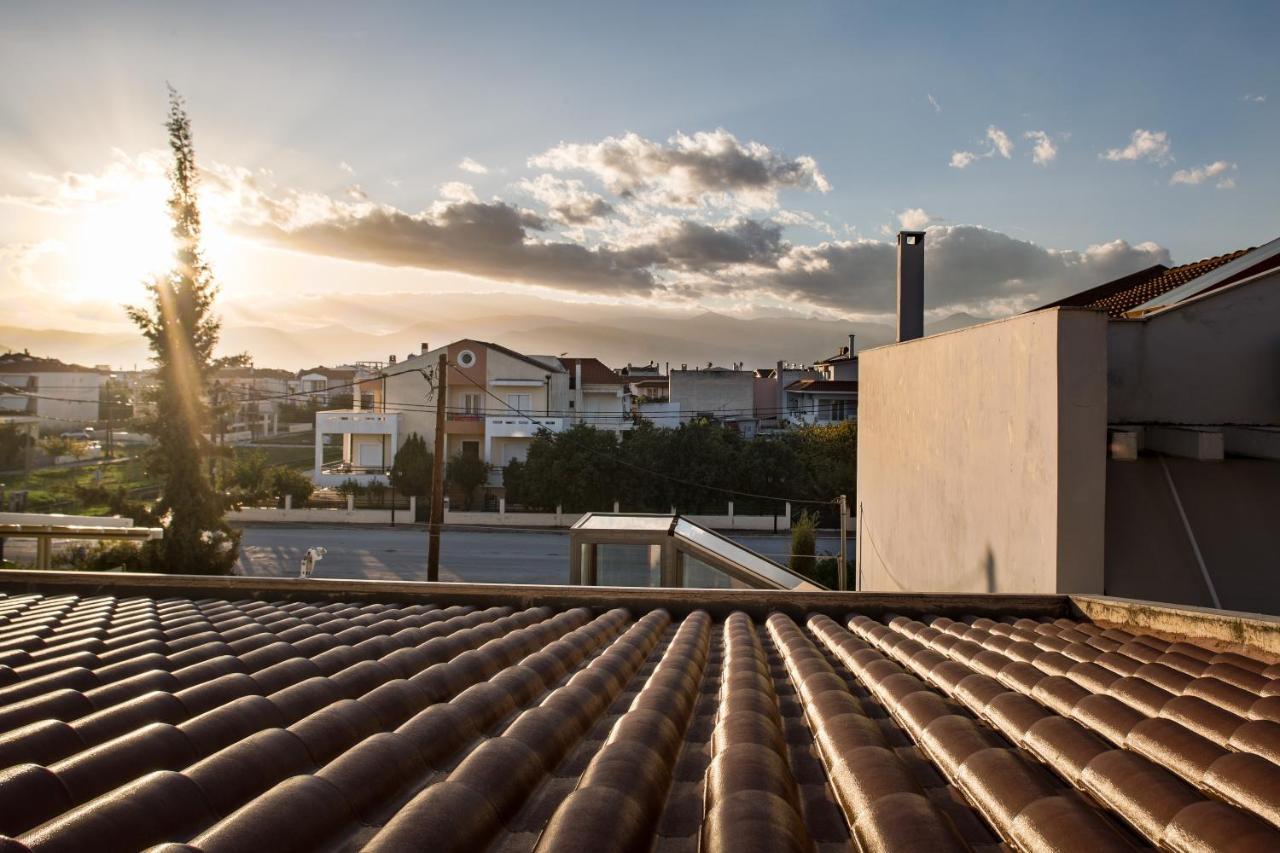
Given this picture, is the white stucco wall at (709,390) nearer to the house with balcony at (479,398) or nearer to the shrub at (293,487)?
the house with balcony at (479,398)

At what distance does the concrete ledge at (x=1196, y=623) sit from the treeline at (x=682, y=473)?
103 ft

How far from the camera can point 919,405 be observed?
13.2 m

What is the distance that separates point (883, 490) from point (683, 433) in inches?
920

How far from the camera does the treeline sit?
37875 mm

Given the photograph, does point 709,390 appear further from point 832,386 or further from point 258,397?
point 258,397

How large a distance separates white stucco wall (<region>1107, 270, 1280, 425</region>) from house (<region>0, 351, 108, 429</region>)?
85.4 m

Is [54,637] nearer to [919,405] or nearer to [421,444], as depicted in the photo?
[919,405]

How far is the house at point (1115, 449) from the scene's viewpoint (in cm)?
873

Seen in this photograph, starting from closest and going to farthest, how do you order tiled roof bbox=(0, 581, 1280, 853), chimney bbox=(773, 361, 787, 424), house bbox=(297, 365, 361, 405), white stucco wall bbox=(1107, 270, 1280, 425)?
tiled roof bbox=(0, 581, 1280, 853) → white stucco wall bbox=(1107, 270, 1280, 425) → chimney bbox=(773, 361, 787, 424) → house bbox=(297, 365, 361, 405)

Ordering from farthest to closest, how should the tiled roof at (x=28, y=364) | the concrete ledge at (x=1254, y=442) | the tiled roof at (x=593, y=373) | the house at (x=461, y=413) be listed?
1. the tiled roof at (x=28, y=364)
2. the tiled roof at (x=593, y=373)
3. the house at (x=461, y=413)
4. the concrete ledge at (x=1254, y=442)

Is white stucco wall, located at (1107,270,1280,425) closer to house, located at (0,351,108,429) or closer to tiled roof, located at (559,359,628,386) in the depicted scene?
tiled roof, located at (559,359,628,386)

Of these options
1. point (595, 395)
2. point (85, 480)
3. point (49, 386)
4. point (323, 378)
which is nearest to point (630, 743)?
point (85, 480)

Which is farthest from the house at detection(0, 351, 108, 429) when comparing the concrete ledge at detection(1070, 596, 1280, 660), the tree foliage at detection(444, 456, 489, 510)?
the concrete ledge at detection(1070, 596, 1280, 660)

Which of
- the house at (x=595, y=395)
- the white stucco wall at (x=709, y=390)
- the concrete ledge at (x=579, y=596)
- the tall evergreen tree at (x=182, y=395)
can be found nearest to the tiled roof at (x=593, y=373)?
the house at (x=595, y=395)
